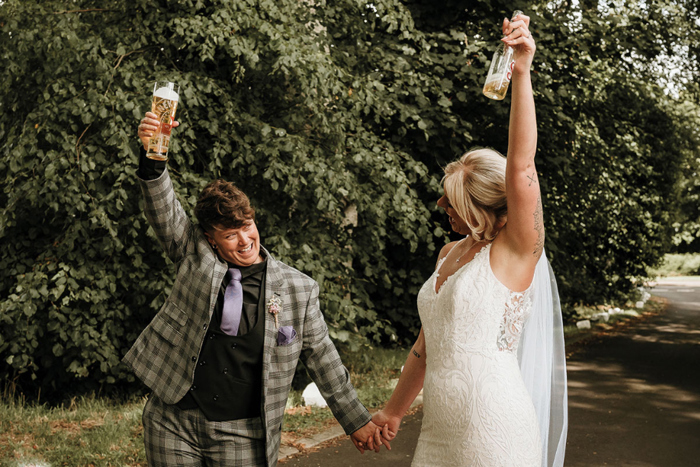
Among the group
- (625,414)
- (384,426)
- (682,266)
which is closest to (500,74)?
(384,426)

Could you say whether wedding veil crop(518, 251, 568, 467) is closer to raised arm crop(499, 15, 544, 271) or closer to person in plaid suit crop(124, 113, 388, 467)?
raised arm crop(499, 15, 544, 271)

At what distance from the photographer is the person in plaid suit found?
114 inches

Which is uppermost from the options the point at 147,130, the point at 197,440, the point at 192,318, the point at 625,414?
the point at 147,130

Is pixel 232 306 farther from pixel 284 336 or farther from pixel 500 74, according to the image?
pixel 500 74

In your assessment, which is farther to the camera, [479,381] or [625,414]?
[625,414]

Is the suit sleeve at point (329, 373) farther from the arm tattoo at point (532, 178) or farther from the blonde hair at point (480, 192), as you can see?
the arm tattoo at point (532, 178)

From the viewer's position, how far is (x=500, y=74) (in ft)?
8.38

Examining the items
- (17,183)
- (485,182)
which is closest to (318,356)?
(485,182)

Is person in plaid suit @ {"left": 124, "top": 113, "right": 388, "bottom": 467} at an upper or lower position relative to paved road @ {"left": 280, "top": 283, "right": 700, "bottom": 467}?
upper

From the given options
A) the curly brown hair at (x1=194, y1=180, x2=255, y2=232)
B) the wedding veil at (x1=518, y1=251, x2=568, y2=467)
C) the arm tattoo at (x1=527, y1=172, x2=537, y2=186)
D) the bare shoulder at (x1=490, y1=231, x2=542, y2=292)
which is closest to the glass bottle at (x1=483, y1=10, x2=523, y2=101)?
the arm tattoo at (x1=527, y1=172, x2=537, y2=186)

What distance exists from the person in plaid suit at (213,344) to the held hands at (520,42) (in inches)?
51.0

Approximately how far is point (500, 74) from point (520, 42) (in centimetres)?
25

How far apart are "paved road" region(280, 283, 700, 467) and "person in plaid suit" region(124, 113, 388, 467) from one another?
7.98 ft

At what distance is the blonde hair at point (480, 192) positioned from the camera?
8.44ft
